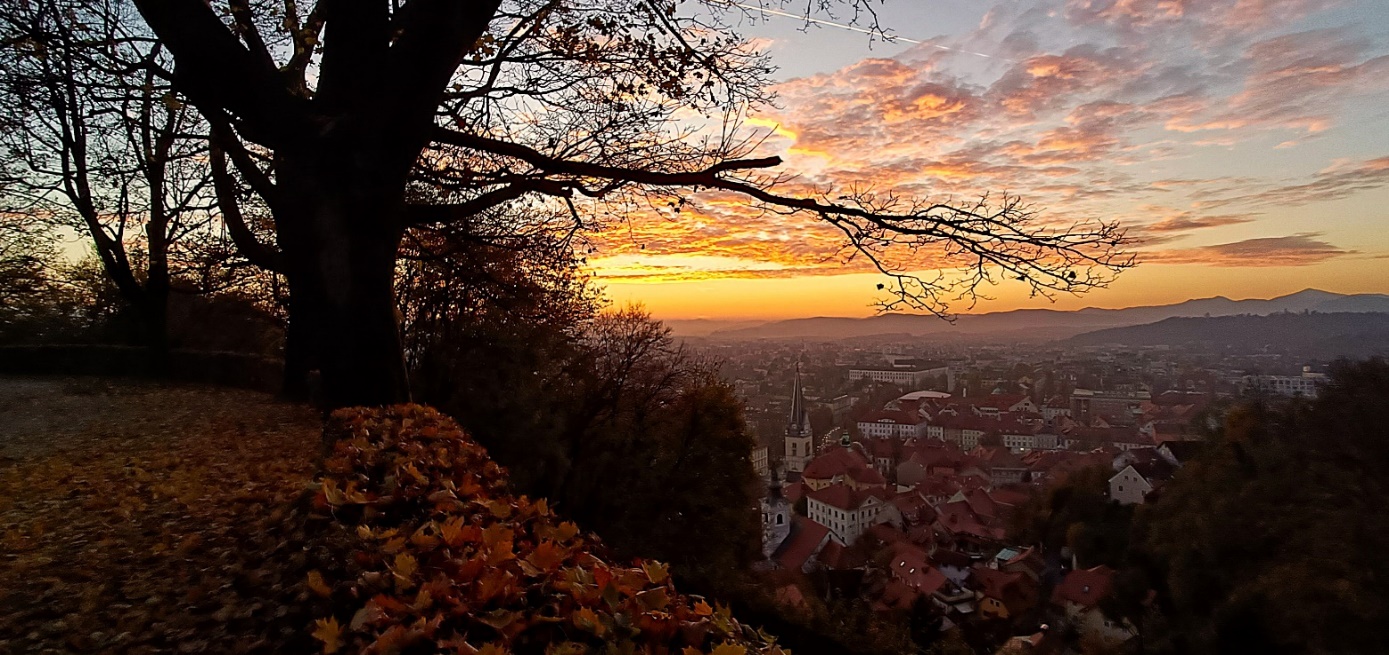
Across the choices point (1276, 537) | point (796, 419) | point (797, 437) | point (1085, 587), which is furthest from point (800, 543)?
point (1276, 537)

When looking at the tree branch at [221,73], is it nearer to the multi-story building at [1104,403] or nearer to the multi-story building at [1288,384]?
the multi-story building at [1288,384]

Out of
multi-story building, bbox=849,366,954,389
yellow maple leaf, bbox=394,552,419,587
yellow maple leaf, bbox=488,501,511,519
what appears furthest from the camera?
multi-story building, bbox=849,366,954,389

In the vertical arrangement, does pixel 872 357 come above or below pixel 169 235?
below

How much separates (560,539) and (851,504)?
33.2 metres

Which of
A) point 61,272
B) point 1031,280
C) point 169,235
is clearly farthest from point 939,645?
point 61,272

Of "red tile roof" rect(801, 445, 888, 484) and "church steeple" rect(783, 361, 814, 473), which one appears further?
"church steeple" rect(783, 361, 814, 473)

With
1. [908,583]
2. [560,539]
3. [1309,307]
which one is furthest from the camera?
[1309,307]

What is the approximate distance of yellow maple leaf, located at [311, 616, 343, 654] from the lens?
1.37 meters

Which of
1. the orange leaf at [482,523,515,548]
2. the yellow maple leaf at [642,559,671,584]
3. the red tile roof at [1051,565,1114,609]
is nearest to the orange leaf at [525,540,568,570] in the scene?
the orange leaf at [482,523,515,548]

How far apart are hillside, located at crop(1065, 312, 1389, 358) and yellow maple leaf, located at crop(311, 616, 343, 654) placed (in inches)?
865

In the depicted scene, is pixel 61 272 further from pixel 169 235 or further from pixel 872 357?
pixel 872 357

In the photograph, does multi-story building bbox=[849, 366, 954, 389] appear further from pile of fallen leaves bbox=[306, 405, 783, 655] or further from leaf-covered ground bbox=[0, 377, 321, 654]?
pile of fallen leaves bbox=[306, 405, 783, 655]

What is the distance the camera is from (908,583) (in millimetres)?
22000

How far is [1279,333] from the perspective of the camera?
90.5 feet
